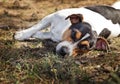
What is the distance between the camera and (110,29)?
6.85m

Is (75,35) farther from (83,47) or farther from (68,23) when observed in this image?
(68,23)

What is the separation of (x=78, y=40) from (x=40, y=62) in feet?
2.40

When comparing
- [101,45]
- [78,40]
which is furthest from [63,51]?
[101,45]

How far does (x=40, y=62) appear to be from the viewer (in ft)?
18.2

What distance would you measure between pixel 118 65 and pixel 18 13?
3.36 meters

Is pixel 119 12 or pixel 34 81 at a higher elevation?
pixel 119 12

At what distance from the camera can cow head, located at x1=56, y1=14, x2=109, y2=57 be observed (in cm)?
588

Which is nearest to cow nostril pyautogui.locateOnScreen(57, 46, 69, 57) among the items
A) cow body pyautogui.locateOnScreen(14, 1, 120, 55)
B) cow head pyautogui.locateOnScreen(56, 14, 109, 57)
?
cow head pyautogui.locateOnScreen(56, 14, 109, 57)

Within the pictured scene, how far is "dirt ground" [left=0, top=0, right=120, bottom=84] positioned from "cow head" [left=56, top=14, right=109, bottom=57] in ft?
0.45

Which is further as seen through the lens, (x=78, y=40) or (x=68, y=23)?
(x=68, y=23)

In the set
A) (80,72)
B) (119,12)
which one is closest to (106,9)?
(119,12)

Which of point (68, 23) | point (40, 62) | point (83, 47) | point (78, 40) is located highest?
point (68, 23)

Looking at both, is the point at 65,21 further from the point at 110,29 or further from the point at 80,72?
the point at 80,72

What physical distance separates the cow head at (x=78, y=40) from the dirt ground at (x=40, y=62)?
14 cm
